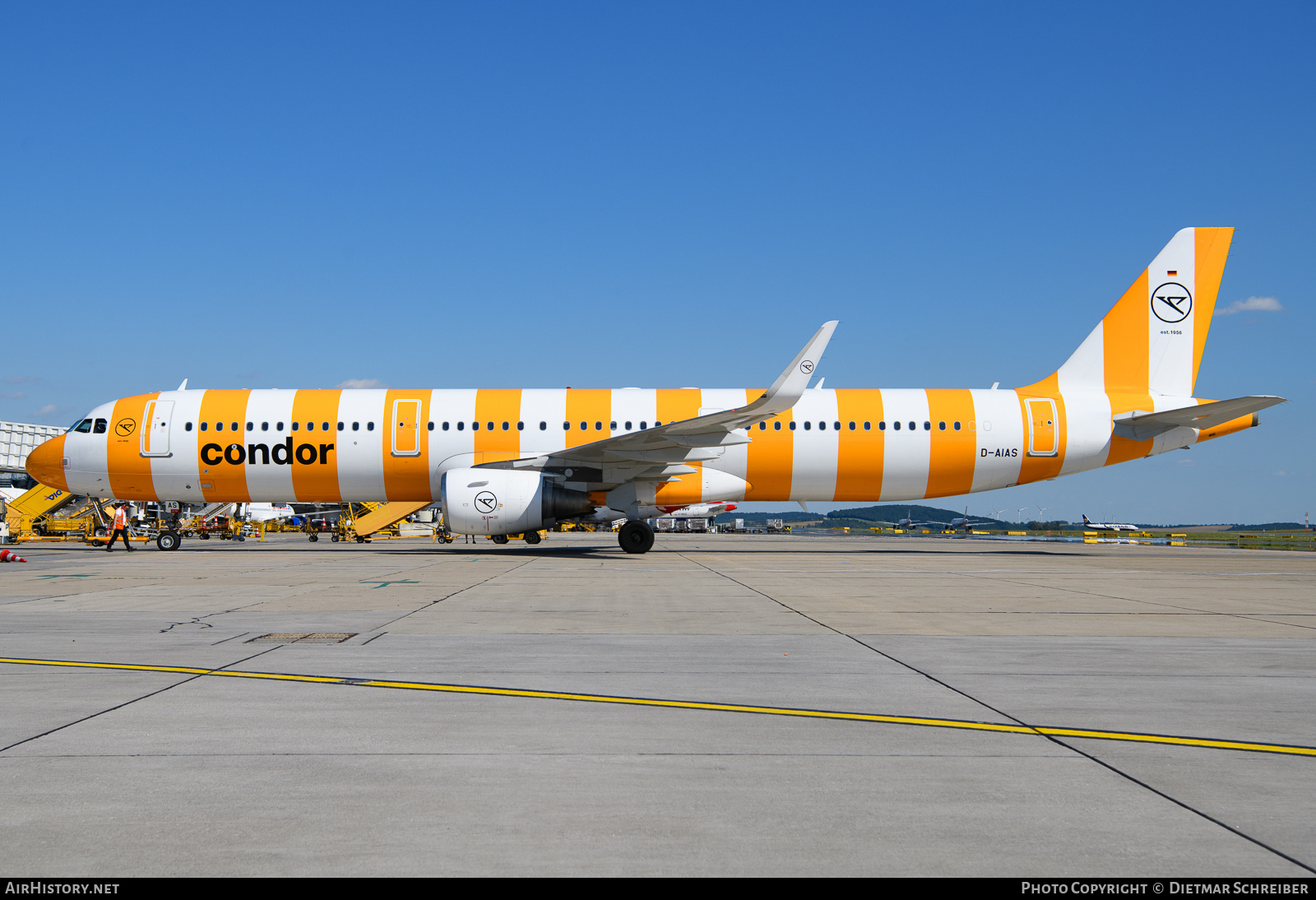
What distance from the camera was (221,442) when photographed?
23328 millimetres

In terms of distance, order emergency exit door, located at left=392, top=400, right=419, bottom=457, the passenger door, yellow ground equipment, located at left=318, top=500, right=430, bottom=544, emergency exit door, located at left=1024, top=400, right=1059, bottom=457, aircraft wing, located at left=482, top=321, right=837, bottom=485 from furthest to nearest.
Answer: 1. yellow ground equipment, located at left=318, top=500, right=430, bottom=544
2. emergency exit door, located at left=1024, top=400, right=1059, bottom=457
3. the passenger door
4. emergency exit door, located at left=392, top=400, right=419, bottom=457
5. aircraft wing, located at left=482, top=321, right=837, bottom=485

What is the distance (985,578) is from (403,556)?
14.1 m

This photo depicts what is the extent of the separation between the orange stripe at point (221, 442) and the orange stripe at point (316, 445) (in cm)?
141

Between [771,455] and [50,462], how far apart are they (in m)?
19.4

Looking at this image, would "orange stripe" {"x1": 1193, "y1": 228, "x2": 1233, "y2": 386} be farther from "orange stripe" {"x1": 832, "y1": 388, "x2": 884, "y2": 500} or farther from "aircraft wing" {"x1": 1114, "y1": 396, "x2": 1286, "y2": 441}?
"orange stripe" {"x1": 832, "y1": 388, "x2": 884, "y2": 500}

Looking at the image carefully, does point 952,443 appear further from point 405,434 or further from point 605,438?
point 405,434

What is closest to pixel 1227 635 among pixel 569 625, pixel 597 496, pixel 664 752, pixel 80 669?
pixel 569 625

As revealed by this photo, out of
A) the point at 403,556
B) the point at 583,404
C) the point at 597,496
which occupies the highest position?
the point at 583,404

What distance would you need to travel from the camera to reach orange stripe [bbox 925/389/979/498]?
77.7 feet

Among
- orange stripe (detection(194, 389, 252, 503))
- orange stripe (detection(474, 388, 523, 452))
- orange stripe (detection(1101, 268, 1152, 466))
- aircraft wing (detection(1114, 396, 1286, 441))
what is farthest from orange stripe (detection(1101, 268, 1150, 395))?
orange stripe (detection(194, 389, 252, 503))

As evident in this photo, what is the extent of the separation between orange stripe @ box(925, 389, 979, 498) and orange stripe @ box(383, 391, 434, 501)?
11190 millimetres

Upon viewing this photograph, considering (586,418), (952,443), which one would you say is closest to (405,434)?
(586,418)
